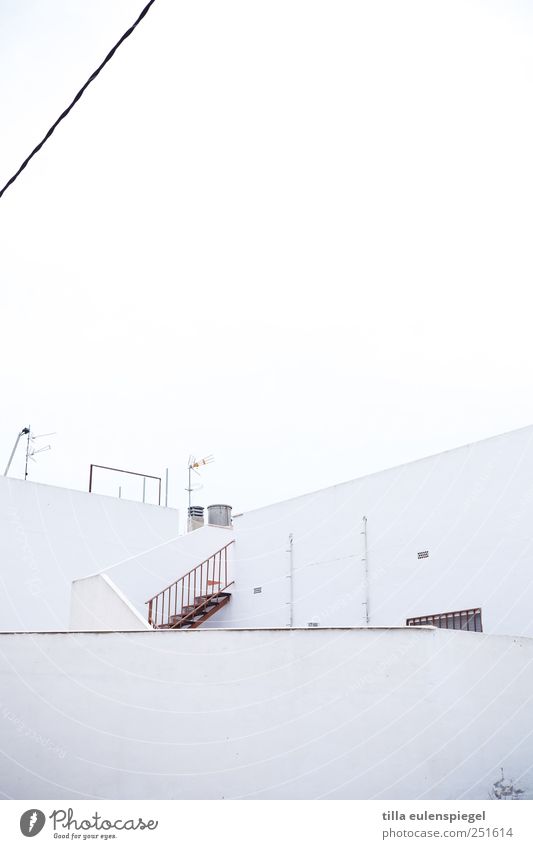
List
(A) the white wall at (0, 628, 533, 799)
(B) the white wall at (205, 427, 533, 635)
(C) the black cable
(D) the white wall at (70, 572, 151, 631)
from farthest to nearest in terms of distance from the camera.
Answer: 1. (D) the white wall at (70, 572, 151, 631)
2. (B) the white wall at (205, 427, 533, 635)
3. (A) the white wall at (0, 628, 533, 799)
4. (C) the black cable

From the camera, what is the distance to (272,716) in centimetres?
855

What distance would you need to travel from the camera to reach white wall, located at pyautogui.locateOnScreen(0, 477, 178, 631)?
15.7m

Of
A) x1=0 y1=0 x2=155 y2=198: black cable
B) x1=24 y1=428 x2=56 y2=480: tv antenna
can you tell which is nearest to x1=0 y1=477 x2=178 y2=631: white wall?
x1=24 y1=428 x2=56 y2=480: tv antenna

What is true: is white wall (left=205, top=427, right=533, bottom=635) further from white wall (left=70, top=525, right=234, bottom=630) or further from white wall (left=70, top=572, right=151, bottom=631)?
white wall (left=70, top=572, right=151, bottom=631)

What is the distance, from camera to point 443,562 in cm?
1232

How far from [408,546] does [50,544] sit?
24.0 ft

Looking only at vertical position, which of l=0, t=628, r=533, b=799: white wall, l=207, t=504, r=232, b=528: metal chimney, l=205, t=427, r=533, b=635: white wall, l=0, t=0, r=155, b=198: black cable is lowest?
l=0, t=628, r=533, b=799: white wall

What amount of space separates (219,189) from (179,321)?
12.2 feet

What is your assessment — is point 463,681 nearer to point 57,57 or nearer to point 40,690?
point 40,690

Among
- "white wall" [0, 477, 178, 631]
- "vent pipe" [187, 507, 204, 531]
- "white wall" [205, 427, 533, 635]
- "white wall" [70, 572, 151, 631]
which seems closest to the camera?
"white wall" [205, 427, 533, 635]

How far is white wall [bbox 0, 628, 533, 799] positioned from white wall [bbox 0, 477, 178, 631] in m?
6.29

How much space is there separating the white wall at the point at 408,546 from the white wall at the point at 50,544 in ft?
9.64

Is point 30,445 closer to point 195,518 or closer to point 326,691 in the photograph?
point 195,518

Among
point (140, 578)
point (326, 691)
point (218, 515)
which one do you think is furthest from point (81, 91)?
point (218, 515)
